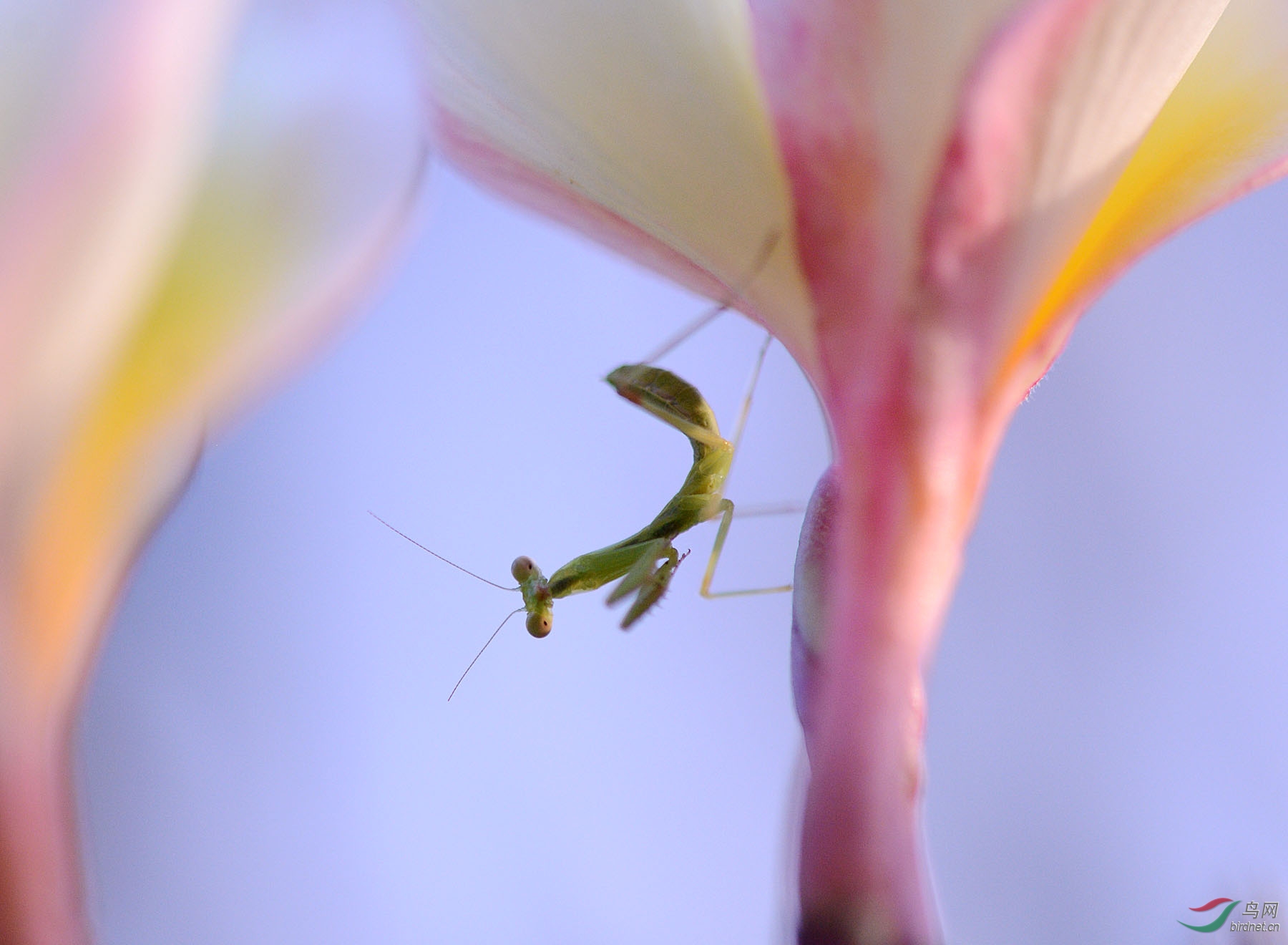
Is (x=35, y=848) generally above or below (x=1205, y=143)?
below

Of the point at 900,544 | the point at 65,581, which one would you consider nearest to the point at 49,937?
the point at 65,581

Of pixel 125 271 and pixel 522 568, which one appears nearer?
pixel 125 271

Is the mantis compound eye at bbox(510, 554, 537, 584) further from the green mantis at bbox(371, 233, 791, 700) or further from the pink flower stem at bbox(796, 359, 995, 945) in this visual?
the pink flower stem at bbox(796, 359, 995, 945)

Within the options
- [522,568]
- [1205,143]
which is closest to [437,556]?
[522,568]

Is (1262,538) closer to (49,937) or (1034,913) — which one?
(1034,913)

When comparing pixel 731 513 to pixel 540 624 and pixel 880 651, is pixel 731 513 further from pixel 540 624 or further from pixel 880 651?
pixel 880 651

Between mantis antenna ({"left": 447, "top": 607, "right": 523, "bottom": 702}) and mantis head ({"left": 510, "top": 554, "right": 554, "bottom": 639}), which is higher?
mantis head ({"left": 510, "top": 554, "right": 554, "bottom": 639})

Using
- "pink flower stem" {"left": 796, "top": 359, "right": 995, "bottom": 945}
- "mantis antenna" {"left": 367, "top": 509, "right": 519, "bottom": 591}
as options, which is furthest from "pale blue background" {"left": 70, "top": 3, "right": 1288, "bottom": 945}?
"pink flower stem" {"left": 796, "top": 359, "right": 995, "bottom": 945}
